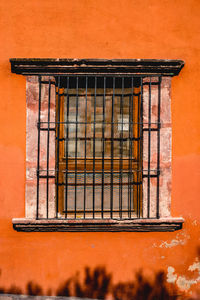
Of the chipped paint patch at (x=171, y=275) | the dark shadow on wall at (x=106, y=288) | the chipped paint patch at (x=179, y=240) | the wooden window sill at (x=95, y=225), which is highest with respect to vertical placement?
the wooden window sill at (x=95, y=225)

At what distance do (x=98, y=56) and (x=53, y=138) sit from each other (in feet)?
3.84

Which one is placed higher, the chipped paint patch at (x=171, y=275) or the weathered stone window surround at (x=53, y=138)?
the weathered stone window surround at (x=53, y=138)

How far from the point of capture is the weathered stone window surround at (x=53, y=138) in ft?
10.6

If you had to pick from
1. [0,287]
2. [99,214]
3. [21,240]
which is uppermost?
[99,214]

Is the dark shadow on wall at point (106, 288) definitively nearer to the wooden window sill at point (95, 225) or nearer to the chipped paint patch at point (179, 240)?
the chipped paint patch at point (179, 240)

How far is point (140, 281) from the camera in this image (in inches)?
132

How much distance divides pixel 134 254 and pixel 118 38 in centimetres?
274

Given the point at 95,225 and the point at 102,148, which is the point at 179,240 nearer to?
the point at 95,225

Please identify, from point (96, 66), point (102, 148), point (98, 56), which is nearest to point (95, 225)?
point (102, 148)

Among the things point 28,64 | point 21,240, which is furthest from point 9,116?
point 21,240

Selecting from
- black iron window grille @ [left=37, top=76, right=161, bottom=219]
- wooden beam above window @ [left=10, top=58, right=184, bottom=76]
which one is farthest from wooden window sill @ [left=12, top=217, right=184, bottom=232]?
wooden beam above window @ [left=10, top=58, right=184, bottom=76]

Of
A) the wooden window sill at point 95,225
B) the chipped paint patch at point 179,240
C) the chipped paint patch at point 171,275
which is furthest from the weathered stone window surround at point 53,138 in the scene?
the chipped paint patch at point 171,275

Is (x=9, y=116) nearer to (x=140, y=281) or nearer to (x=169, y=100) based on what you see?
(x=169, y=100)

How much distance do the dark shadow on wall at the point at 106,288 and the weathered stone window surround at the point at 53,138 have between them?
610 millimetres
